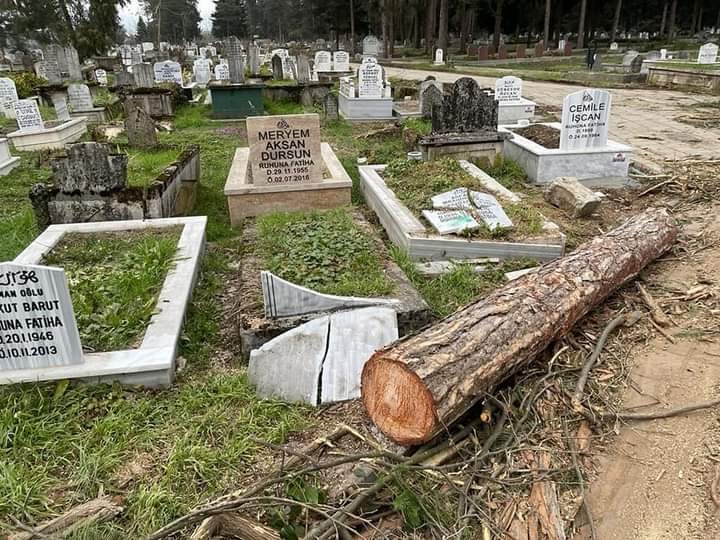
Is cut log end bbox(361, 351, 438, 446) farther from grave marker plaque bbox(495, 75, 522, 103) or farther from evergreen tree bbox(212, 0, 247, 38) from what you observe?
evergreen tree bbox(212, 0, 247, 38)

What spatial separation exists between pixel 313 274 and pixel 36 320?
2.05 meters

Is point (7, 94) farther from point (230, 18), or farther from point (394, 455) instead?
point (230, 18)

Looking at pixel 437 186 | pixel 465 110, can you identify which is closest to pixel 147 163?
pixel 437 186

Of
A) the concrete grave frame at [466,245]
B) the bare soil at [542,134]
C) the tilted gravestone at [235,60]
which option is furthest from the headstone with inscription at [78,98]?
the concrete grave frame at [466,245]

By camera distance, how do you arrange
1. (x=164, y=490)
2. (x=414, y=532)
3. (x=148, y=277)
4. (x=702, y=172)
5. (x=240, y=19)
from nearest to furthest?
(x=414, y=532), (x=164, y=490), (x=148, y=277), (x=702, y=172), (x=240, y=19)

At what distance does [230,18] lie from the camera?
75062mm

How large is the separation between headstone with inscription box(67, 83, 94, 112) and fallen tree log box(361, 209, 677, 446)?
14.2 meters

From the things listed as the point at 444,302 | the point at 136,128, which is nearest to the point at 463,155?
the point at 444,302

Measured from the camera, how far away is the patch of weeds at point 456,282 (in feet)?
15.3

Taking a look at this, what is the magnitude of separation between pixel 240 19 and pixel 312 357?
81268 mm

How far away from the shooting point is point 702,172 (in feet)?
25.4

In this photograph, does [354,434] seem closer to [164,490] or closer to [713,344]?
[164,490]

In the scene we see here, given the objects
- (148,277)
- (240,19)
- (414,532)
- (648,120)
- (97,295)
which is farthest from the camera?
(240,19)

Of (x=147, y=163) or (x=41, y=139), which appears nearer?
(x=147, y=163)
